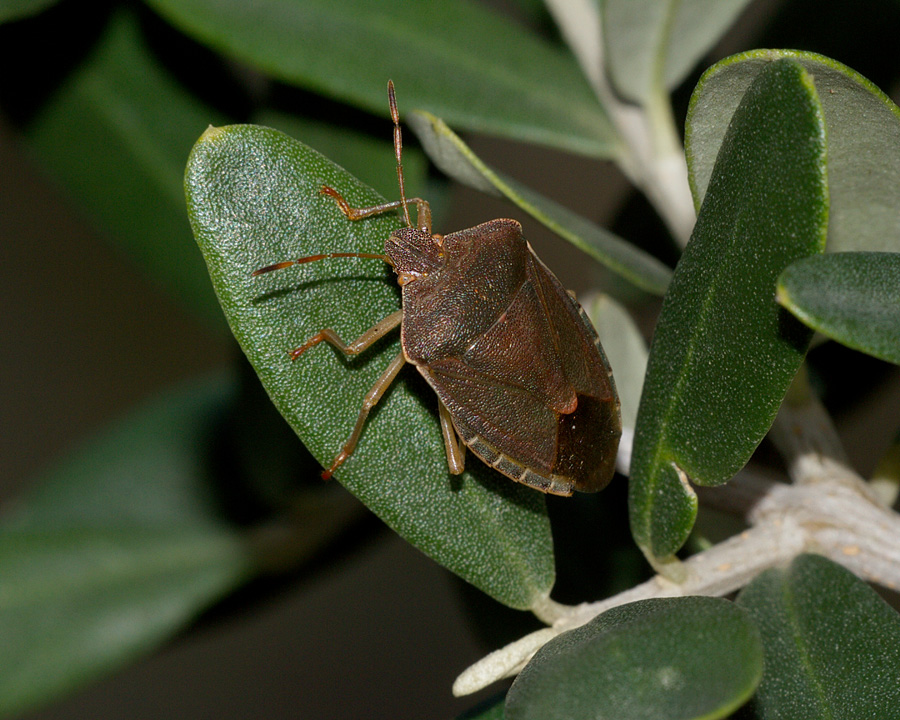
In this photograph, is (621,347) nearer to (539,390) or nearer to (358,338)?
(539,390)

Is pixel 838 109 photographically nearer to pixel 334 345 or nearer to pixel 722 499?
pixel 722 499

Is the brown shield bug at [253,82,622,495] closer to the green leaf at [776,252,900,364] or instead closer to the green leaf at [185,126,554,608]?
the green leaf at [185,126,554,608]

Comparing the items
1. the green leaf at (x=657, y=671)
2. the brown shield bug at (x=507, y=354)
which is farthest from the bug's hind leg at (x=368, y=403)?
the green leaf at (x=657, y=671)

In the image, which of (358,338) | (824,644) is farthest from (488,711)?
(358,338)

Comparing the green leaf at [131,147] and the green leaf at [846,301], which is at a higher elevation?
the green leaf at [131,147]

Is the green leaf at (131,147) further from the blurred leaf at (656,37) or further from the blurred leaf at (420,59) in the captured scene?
the blurred leaf at (656,37)

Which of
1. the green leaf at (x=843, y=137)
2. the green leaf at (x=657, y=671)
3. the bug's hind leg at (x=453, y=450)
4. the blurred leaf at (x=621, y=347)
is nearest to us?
the green leaf at (x=657, y=671)

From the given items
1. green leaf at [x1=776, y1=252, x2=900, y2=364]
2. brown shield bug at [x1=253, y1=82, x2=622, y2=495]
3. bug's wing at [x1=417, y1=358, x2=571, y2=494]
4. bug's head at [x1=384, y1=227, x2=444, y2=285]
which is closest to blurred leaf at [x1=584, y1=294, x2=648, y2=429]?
brown shield bug at [x1=253, y1=82, x2=622, y2=495]
